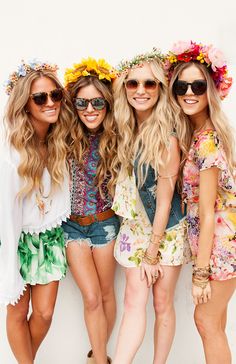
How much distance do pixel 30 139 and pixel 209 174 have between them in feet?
3.72

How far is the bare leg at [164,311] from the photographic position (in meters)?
2.83

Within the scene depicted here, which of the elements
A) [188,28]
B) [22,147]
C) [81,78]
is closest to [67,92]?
[81,78]

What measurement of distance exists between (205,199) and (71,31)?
1691 mm

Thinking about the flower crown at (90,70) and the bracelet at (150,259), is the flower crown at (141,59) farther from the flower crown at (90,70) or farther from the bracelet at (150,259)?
the bracelet at (150,259)

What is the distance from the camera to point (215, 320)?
2.57 metres

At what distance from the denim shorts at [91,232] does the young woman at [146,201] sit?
0.10 metres

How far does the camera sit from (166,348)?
292 cm

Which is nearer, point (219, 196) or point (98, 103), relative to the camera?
point (219, 196)

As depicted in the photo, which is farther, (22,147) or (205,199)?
(22,147)

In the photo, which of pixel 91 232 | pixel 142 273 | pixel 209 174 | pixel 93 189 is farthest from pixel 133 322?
pixel 209 174

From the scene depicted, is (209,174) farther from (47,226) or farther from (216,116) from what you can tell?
(47,226)

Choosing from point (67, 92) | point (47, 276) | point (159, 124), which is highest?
point (67, 92)

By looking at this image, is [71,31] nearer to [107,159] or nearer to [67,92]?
[67,92]

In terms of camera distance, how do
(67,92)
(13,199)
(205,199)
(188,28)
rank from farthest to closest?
1. (188,28)
2. (67,92)
3. (13,199)
4. (205,199)
